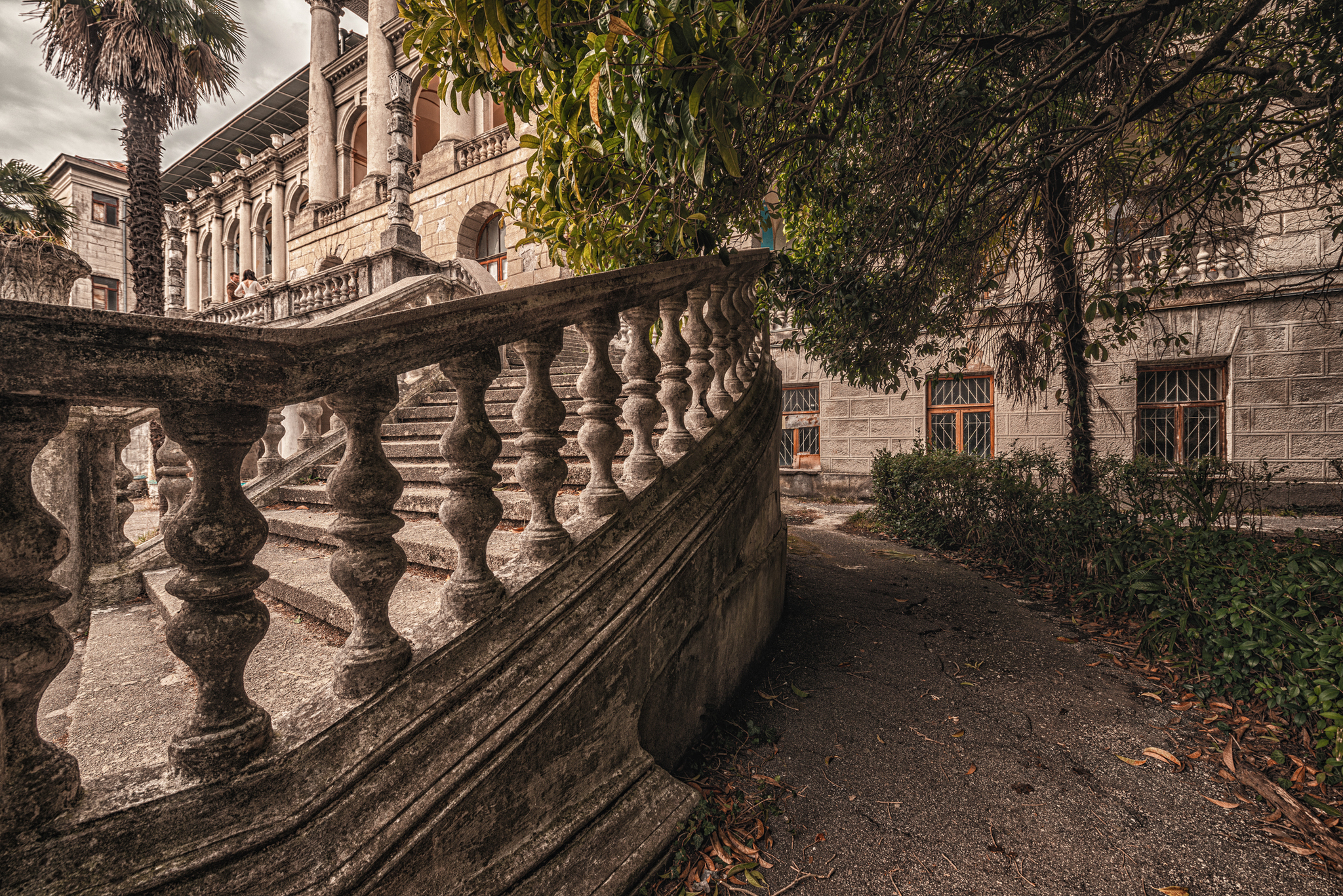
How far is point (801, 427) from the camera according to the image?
38.8 feet

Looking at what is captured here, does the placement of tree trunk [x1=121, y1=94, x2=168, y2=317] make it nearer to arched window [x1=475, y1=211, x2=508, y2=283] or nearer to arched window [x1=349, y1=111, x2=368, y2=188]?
arched window [x1=475, y1=211, x2=508, y2=283]

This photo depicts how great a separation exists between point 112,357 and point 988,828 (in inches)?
118

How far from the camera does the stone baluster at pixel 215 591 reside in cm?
114

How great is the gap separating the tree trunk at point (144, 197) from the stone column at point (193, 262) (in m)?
19.7

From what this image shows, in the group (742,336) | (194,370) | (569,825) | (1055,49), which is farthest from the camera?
(1055,49)

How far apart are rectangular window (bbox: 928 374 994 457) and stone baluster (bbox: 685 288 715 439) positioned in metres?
8.47

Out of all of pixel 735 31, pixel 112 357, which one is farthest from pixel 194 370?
pixel 735 31

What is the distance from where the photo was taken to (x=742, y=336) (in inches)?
135

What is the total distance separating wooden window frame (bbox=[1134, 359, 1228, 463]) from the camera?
832 cm

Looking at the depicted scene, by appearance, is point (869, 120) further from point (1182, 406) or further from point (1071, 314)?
point (1182, 406)

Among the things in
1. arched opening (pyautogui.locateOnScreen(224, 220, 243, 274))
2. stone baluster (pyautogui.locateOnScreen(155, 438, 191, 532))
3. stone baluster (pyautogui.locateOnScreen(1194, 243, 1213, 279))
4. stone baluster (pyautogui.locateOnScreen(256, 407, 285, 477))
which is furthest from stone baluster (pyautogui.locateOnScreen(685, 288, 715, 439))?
arched opening (pyautogui.locateOnScreen(224, 220, 243, 274))

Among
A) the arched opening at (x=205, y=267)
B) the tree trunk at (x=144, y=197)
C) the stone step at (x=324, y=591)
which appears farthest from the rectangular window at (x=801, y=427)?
the arched opening at (x=205, y=267)

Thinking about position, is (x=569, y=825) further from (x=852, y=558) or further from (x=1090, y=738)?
(x=852, y=558)

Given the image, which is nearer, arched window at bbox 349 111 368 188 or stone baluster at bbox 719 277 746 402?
stone baluster at bbox 719 277 746 402
